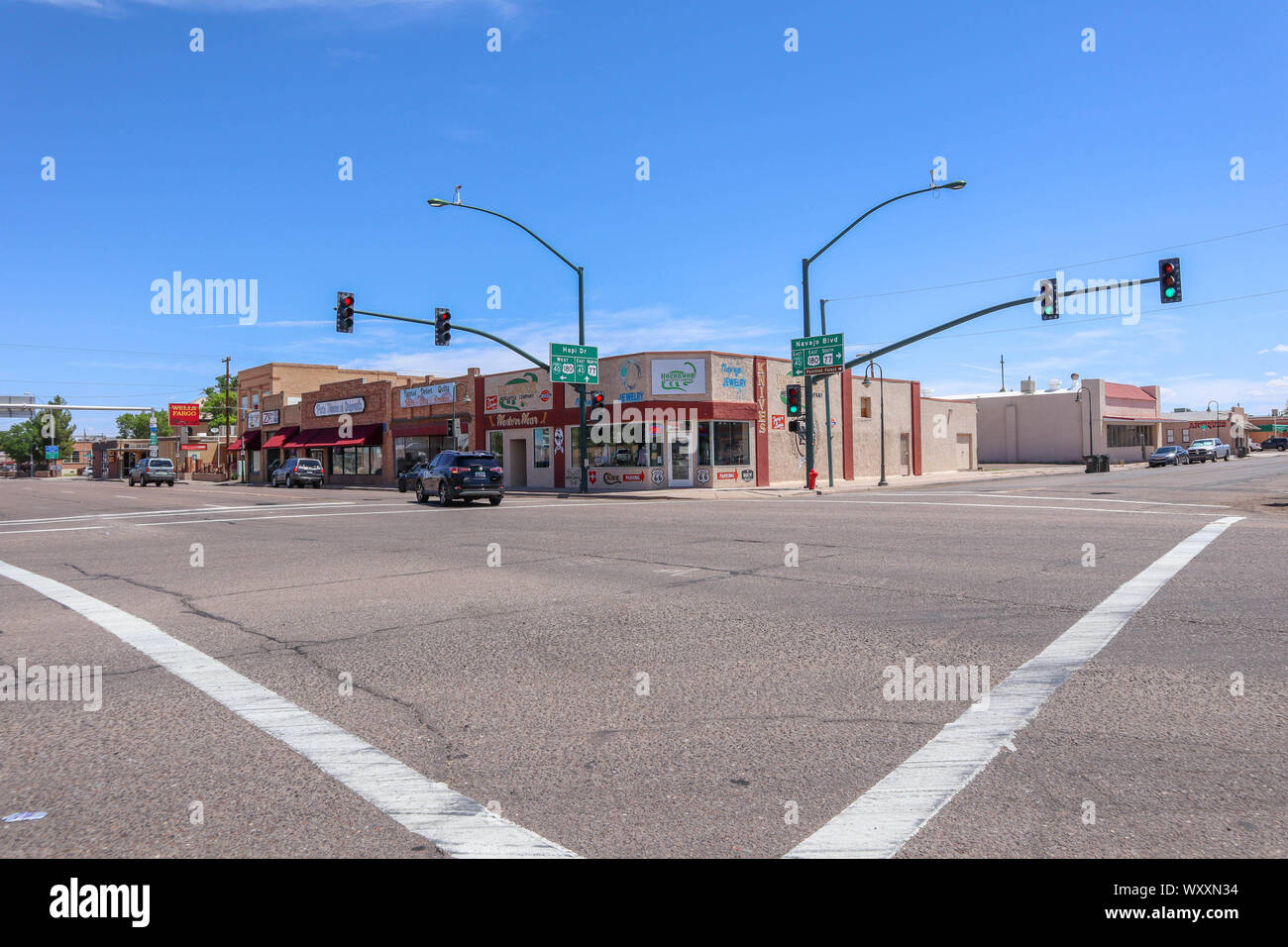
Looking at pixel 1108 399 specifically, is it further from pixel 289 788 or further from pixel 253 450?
pixel 289 788

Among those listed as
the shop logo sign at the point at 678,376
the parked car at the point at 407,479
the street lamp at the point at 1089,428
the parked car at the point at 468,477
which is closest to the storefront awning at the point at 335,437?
the parked car at the point at 407,479

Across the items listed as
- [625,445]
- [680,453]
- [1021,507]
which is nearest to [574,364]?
[625,445]

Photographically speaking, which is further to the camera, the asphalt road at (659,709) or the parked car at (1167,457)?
the parked car at (1167,457)

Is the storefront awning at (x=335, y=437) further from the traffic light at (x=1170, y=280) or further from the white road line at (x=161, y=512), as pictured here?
the traffic light at (x=1170, y=280)

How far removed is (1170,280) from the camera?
72.4ft

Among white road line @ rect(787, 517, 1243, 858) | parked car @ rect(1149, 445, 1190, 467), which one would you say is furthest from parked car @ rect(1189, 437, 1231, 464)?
white road line @ rect(787, 517, 1243, 858)

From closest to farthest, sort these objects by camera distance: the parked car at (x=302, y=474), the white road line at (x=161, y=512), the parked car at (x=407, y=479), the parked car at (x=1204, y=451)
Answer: the white road line at (x=161, y=512) < the parked car at (x=407, y=479) < the parked car at (x=302, y=474) < the parked car at (x=1204, y=451)

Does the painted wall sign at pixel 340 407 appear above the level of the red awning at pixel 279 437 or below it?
above

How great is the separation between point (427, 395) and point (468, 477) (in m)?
24.3

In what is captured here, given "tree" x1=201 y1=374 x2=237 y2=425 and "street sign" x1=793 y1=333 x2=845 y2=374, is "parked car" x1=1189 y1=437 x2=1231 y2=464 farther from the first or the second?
"tree" x1=201 y1=374 x2=237 y2=425

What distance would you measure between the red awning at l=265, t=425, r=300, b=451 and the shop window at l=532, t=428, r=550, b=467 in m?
29.0

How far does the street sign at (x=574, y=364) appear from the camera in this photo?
3359 cm

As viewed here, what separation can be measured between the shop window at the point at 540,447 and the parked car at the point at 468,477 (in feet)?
45.2

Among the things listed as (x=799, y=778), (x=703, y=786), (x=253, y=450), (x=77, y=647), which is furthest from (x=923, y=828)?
(x=253, y=450)
